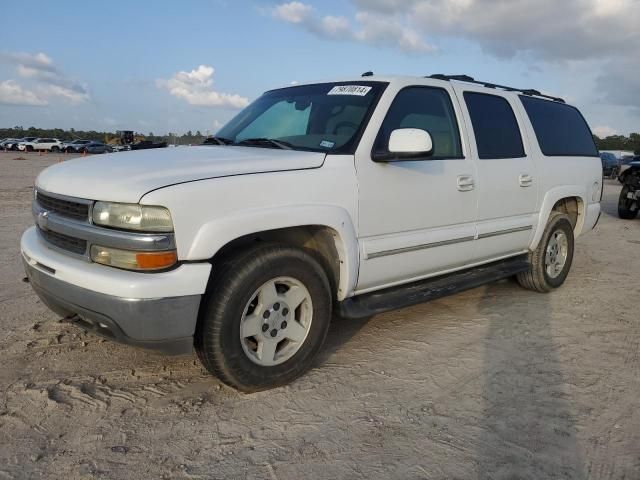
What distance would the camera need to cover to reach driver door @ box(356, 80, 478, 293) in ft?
11.4

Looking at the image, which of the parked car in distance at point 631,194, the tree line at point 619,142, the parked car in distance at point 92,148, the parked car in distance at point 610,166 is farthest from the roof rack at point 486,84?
the tree line at point 619,142

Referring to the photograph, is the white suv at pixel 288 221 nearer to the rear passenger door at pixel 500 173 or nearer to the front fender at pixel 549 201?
the rear passenger door at pixel 500 173

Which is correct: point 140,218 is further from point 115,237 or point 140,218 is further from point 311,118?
point 311,118

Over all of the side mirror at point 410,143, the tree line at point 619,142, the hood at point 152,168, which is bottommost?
the hood at point 152,168

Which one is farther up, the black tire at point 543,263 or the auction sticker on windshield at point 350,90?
the auction sticker on windshield at point 350,90

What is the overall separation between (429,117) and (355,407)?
218 cm

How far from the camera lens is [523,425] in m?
2.86

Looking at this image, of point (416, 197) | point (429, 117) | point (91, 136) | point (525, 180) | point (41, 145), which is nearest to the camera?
point (416, 197)

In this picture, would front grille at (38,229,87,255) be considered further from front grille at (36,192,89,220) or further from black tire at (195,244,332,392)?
black tire at (195,244,332,392)

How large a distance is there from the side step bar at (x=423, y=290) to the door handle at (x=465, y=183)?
0.72 metres

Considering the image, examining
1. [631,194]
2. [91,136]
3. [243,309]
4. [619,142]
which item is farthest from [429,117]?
[91,136]

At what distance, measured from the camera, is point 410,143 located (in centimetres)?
332

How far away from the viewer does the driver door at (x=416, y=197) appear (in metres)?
3.46

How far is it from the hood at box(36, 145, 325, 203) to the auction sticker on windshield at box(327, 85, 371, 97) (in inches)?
28.3
